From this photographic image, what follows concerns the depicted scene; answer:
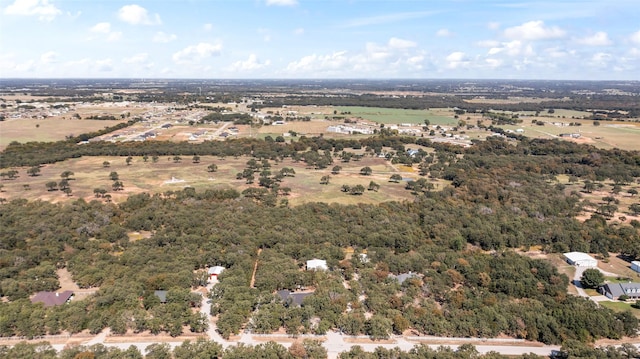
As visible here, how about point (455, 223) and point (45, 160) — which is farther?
point (45, 160)

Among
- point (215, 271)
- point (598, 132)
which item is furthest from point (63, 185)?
point (598, 132)

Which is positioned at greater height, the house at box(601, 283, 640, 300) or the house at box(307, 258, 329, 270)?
the house at box(307, 258, 329, 270)

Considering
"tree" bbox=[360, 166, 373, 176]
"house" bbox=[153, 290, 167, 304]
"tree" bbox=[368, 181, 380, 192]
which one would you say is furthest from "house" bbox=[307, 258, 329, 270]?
"tree" bbox=[360, 166, 373, 176]

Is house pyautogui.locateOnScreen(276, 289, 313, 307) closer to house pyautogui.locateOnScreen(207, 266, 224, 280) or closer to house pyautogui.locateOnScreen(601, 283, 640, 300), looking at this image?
house pyautogui.locateOnScreen(207, 266, 224, 280)

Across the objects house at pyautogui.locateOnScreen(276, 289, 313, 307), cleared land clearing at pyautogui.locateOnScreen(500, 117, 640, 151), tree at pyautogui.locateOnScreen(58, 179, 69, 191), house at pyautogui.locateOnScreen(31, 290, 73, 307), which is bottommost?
house at pyautogui.locateOnScreen(276, 289, 313, 307)

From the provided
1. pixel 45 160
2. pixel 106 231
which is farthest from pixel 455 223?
pixel 45 160

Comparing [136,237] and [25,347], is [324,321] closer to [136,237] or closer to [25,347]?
[25,347]
